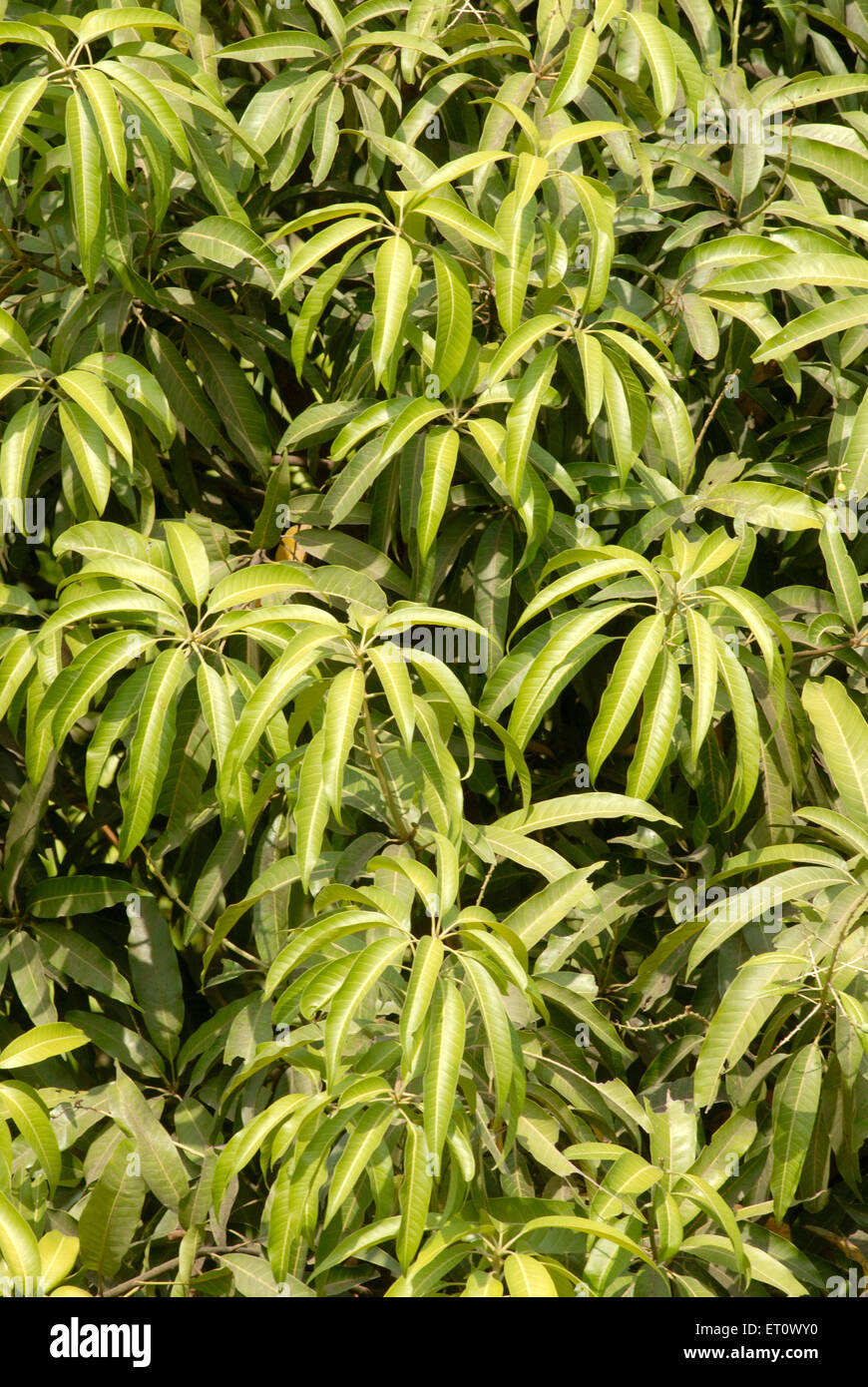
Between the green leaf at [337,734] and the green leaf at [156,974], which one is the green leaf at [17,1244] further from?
the green leaf at [337,734]

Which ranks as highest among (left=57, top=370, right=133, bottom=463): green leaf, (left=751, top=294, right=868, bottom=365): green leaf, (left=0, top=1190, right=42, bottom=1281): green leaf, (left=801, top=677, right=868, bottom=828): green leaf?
(left=751, top=294, right=868, bottom=365): green leaf

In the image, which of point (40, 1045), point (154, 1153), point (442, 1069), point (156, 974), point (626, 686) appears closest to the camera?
point (442, 1069)

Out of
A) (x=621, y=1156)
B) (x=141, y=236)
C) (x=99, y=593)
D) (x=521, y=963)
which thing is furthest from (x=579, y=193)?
(x=621, y=1156)

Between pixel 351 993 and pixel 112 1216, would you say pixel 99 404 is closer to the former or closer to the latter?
pixel 351 993

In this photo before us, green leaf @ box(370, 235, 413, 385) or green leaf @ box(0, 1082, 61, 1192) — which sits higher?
green leaf @ box(370, 235, 413, 385)

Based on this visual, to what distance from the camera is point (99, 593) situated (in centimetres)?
153

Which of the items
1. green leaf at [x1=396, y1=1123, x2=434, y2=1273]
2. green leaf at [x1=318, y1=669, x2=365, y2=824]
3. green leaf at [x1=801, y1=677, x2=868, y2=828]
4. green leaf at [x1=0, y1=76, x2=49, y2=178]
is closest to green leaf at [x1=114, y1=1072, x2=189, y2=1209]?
green leaf at [x1=396, y1=1123, x2=434, y2=1273]

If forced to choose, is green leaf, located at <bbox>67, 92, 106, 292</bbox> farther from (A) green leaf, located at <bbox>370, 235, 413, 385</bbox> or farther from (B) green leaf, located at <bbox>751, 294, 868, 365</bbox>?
(B) green leaf, located at <bbox>751, 294, 868, 365</bbox>

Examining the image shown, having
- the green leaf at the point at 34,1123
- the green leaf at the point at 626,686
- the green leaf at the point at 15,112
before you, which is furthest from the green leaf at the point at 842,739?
the green leaf at the point at 15,112

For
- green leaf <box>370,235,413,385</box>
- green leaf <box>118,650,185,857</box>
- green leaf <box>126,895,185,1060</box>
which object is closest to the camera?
green leaf <box>118,650,185,857</box>

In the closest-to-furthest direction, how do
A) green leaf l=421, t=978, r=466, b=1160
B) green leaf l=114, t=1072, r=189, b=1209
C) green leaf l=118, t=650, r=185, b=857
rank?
green leaf l=421, t=978, r=466, b=1160 → green leaf l=118, t=650, r=185, b=857 → green leaf l=114, t=1072, r=189, b=1209

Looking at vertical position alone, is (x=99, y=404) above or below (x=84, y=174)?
below

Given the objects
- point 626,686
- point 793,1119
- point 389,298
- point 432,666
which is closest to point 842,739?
point 626,686
